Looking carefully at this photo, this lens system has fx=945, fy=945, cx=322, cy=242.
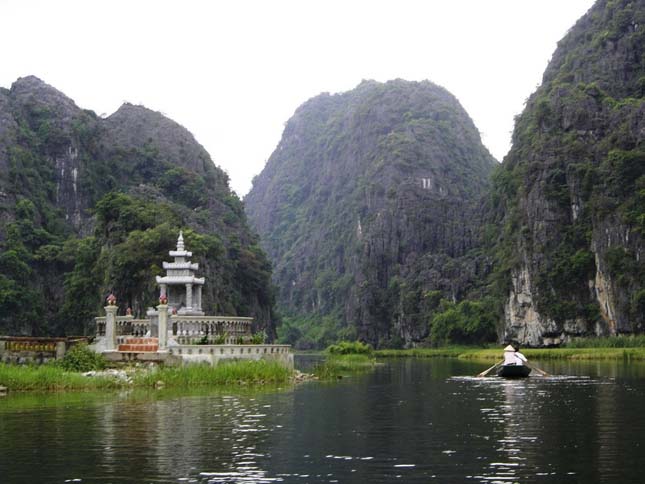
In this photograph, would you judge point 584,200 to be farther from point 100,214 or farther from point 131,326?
point 131,326

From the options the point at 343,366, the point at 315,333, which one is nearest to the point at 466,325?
the point at 343,366

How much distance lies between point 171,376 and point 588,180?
6558 cm

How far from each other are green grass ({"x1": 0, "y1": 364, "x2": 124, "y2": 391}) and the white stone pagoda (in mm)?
11710

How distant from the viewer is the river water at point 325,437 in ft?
52.3

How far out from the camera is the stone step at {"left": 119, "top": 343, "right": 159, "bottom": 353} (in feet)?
127

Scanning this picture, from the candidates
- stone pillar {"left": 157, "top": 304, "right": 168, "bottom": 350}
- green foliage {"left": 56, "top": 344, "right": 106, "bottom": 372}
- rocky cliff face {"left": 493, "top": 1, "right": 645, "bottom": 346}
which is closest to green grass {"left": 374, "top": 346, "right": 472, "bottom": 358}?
rocky cliff face {"left": 493, "top": 1, "right": 645, "bottom": 346}

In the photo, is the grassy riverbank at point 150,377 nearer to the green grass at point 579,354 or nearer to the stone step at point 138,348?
the stone step at point 138,348

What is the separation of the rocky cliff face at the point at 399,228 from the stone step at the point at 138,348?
8761cm

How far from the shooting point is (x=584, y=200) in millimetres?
94625

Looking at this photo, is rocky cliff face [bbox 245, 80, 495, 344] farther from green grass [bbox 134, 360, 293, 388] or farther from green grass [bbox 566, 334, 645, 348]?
green grass [bbox 134, 360, 293, 388]

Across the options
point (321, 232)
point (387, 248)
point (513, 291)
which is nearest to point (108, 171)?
point (513, 291)

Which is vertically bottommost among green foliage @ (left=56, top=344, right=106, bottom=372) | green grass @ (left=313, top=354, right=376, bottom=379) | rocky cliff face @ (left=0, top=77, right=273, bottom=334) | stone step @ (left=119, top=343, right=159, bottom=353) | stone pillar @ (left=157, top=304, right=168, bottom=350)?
green grass @ (left=313, top=354, right=376, bottom=379)

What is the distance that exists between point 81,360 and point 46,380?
359 cm

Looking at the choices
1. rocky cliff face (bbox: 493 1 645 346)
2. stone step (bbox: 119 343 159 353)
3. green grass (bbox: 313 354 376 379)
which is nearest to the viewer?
stone step (bbox: 119 343 159 353)
